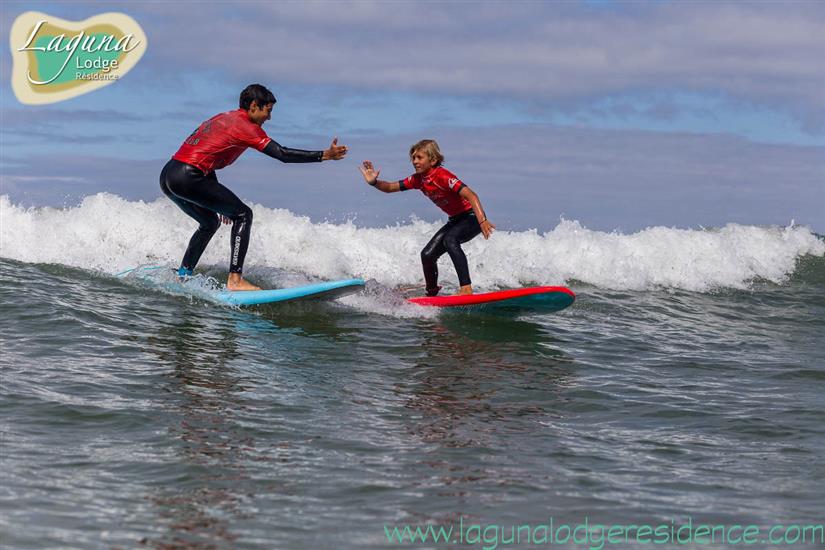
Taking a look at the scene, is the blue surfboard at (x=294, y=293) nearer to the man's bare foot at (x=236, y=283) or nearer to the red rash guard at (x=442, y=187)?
the man's bare foot at (x=236, y=283)

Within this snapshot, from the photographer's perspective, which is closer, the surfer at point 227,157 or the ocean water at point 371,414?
the ocean water at point 371,414

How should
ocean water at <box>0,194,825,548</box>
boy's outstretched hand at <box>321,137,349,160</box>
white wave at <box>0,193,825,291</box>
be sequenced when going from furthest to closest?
white wave at <box>0,193,825,291</box>
boy's outstretched hand at <box>321,137,349,160</box>
ocean water at <box>0,194,825,548</box>

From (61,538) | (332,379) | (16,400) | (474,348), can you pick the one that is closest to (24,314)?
(16,400)

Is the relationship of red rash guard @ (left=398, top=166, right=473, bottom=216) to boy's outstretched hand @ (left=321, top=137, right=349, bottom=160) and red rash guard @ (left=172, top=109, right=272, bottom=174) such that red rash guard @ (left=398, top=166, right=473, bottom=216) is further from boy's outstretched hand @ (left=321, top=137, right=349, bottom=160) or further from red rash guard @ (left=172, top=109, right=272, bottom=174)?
red rash guard @ (left=172, top=109, right=272, bottom=174)

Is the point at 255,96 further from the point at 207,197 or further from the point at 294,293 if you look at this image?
the point at 294,293

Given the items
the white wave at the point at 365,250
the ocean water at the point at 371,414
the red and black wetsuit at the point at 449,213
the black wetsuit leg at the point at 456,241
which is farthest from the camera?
the white wave at the point at 365,250

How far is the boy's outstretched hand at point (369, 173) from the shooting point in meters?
10.3

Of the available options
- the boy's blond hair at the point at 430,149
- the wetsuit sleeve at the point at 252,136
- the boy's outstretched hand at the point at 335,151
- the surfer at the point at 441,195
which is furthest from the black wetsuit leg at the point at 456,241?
the wetsuit sleeve at the point at 252,136

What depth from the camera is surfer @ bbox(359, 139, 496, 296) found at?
1012 cm

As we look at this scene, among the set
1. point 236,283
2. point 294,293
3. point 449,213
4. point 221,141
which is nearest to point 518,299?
point 449,213

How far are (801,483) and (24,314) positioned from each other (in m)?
7.49

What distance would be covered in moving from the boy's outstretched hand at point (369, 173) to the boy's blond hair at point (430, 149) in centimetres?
48

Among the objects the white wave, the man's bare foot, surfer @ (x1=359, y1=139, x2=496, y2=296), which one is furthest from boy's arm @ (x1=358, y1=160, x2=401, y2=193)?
the white wave

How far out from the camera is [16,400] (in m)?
6.43
